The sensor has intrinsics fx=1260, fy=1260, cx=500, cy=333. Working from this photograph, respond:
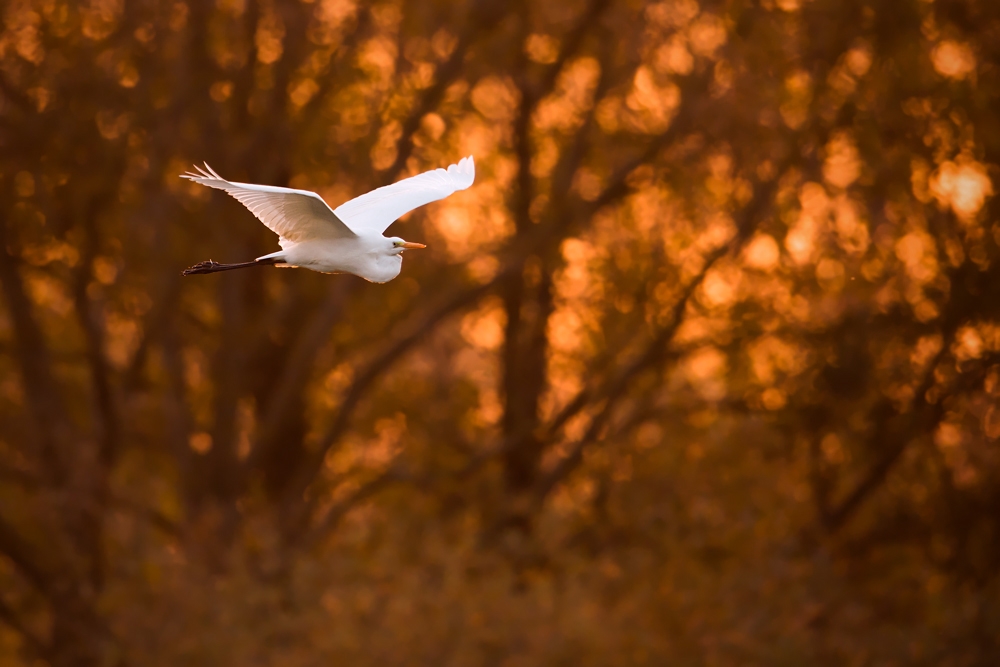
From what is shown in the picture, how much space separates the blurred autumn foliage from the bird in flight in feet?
13.5

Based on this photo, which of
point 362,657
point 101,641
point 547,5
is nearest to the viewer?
point 362,657

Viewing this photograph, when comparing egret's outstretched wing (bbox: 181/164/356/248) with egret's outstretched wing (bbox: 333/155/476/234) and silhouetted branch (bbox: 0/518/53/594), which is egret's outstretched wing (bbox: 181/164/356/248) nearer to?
egret's outstretched wing (bbox: 333/155/476/234)

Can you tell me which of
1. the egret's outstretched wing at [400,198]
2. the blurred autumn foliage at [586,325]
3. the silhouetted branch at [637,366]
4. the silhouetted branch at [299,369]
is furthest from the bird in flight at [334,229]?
the silhouetted branch at [637,366]

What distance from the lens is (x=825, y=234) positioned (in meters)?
12.8

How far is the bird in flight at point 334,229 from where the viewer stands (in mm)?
6137

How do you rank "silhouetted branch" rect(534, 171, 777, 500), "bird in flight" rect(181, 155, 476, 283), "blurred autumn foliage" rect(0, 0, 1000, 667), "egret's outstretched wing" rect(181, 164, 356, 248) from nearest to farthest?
"egret's outstretched wing" rect(181, 164, 356, 248) → "bird in flight" rect(181, 155, 476, 283) → "blurred autumn foliage" rect(0, 0, 1000, 667) → "silhouetted branch" rect(534, 171, 777, 500)

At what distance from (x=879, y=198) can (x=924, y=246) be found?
816 mm

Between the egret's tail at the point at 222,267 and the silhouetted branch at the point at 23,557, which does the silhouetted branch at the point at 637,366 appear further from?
the egret's tail at the point at 222,267

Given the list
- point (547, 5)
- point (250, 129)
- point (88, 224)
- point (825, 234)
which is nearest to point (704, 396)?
point (825, 234)

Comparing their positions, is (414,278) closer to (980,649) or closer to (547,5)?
(547,5)

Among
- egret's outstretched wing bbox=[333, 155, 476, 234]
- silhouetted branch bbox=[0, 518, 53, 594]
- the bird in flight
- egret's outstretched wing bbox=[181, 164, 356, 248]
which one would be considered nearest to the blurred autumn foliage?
silhouetted branch bbox=[0, 518, 53, 594]

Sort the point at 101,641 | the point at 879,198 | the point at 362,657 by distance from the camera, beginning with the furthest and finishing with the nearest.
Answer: the point at 879,198, the point at 101,641, the point at 362,657

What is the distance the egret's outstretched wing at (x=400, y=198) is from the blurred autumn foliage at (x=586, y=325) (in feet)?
12.3

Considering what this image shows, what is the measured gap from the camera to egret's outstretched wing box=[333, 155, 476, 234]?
23.6ft
